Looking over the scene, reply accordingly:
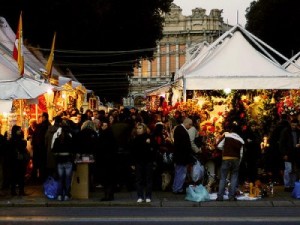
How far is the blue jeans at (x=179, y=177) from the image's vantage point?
1708 centimetres

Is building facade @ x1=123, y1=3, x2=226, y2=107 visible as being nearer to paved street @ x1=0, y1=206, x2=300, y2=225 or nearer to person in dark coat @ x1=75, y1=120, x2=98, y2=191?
person in dark coat @ x1=75, y1=120, x2=98, y2=191

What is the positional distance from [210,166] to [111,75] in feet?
90.7

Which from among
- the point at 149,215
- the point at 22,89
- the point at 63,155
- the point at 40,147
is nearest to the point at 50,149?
the point at 63,155

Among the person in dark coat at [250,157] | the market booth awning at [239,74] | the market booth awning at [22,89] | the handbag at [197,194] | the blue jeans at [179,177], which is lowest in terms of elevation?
the handbag at [197,194]

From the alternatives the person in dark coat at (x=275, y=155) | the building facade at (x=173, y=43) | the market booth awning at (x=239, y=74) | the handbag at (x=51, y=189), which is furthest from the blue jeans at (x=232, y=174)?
the building facade at (x=173, y=43)

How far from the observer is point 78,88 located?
1133 inches

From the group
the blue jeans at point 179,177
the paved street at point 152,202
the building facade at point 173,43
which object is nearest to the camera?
the paved street at point 152,202

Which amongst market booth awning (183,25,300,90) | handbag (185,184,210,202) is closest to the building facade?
market booth awning (183,25,300,90)

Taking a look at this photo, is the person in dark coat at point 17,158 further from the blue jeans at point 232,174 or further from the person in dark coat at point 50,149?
the blue jeans at point 232,174

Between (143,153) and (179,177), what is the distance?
1.69m

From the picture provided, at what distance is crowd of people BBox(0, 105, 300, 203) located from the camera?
1595 centimetres

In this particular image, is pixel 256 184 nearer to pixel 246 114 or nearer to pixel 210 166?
pixel 210 166

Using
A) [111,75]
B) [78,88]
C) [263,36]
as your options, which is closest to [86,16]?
[78,88]

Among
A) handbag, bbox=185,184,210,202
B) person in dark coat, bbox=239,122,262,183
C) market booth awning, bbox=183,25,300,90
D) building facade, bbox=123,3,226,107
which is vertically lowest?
handbag, bbox=185,184,210,202
